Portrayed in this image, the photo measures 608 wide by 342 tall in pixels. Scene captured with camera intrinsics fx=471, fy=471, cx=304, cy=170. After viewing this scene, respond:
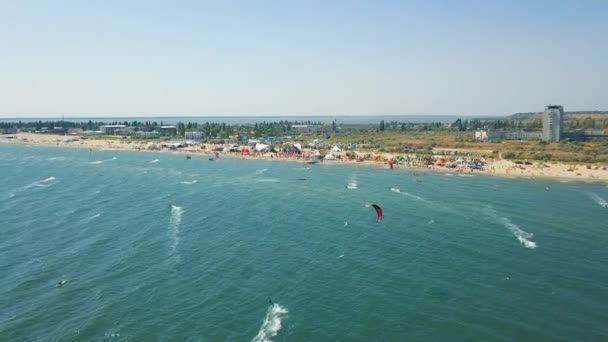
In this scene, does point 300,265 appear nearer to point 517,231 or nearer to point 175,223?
point 175,223

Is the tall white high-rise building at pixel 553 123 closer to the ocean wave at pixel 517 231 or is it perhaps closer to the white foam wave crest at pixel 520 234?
the ocean wave at pixel 517 231

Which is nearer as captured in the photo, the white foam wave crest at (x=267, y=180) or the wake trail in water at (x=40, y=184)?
the wake trail in water at (x=40, y=184)

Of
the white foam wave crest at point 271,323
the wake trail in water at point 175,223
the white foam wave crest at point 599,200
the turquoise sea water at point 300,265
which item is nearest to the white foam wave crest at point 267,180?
the turquoise sea water at point 300,265

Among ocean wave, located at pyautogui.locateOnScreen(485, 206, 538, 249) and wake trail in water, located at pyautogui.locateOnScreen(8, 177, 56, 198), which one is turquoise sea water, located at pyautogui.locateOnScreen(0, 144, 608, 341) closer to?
ocean wave, located at pyautogui.locateOnScreen(485, 206, 538, 249)

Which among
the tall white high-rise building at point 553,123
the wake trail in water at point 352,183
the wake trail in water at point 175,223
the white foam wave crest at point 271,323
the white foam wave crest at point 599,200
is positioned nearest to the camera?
the white foam wave crest at point 271,323

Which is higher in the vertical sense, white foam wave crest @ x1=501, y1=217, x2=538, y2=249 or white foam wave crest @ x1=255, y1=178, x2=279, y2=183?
white foam wave crest @ x1=255, y1=178, x2=279, y2=183

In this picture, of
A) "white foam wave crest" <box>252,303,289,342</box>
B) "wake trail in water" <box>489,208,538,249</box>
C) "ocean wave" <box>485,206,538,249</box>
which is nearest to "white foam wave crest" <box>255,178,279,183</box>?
"ocean wave" <box>485,206,538,249</box>

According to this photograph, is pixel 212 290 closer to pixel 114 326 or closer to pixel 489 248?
pixel 114 326
